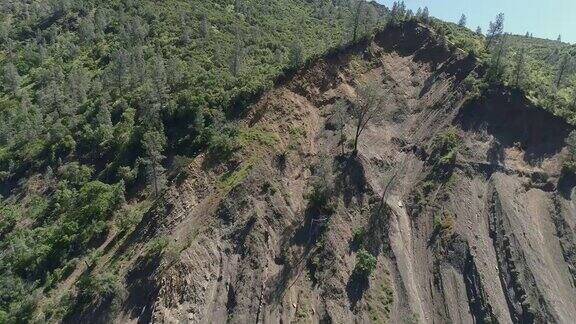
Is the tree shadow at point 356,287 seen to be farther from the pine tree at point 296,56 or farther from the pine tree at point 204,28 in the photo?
the pine tree at point 204,28

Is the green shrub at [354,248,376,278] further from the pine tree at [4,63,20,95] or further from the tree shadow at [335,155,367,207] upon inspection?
the pine tree at [4,63,20,95]

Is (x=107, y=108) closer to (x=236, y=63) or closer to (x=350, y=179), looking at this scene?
(x=236, y=63)

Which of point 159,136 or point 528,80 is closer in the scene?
point 159,136

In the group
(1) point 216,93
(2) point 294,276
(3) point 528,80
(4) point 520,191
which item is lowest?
(2) point 294,276

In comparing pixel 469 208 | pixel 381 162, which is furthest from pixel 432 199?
pixel 381 162

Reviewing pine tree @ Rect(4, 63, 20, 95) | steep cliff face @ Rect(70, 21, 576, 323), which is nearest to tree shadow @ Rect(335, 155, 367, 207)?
steep cliff face @ Rect(70, 21, 576, 323)

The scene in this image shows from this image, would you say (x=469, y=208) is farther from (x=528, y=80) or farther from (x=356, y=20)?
(x=356, y=20)
